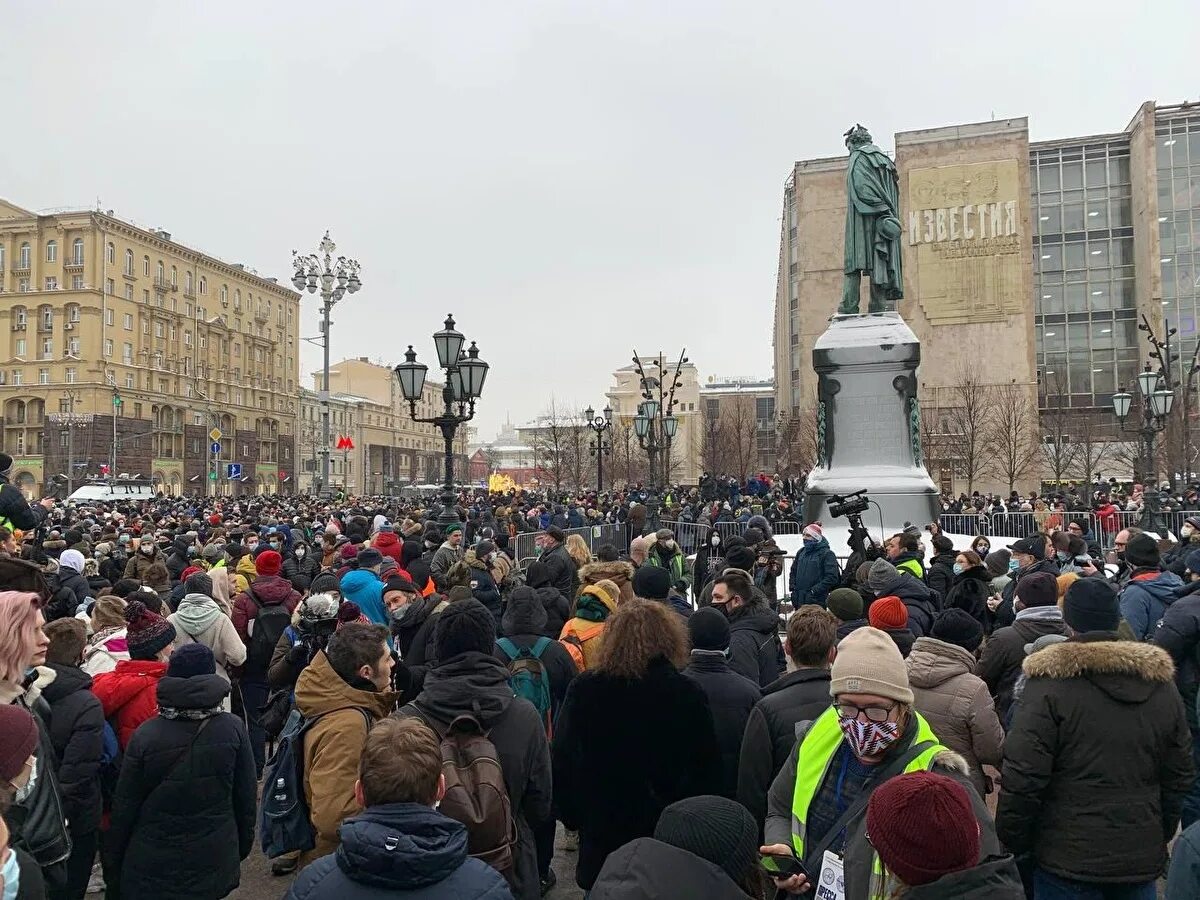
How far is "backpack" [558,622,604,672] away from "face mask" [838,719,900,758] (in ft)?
8.94

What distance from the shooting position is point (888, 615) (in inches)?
205

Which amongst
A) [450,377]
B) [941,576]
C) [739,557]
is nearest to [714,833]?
[739,557]

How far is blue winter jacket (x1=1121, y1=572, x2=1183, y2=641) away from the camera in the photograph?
6.64 m

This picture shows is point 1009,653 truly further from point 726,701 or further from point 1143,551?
point 1143,551

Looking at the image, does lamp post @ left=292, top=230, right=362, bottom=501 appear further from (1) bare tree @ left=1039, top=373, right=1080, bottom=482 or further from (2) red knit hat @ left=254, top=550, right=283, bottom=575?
(1) bare tree @ left=1039, top=373, right=1080, bottom=482

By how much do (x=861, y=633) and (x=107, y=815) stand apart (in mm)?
4167

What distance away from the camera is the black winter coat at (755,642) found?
559cm

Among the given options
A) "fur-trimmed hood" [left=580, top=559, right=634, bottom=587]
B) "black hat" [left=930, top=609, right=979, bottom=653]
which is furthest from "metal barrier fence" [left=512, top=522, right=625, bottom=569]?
"black hat" [left=930, top=609, right=979, bottom=653]

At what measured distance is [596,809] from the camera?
4.00m

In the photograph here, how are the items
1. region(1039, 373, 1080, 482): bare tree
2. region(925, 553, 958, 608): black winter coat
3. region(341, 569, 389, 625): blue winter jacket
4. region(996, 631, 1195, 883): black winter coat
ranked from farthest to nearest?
region(1039, 373, 1080, 482): bare tree
region(925, 553, 958, 608): black winter coat
region(341, 569, 389, 625): blue winter jacket
region(996, 631, 1195, 883): black winter coat

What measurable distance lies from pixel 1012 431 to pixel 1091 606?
50.5 m

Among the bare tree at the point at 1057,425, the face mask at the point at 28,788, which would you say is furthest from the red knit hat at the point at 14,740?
the bare tree at the point at 1057,425

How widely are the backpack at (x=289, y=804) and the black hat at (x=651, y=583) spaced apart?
2.38 metres

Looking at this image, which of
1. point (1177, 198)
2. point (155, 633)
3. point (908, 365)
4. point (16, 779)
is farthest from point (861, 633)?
point (1177, 198)
